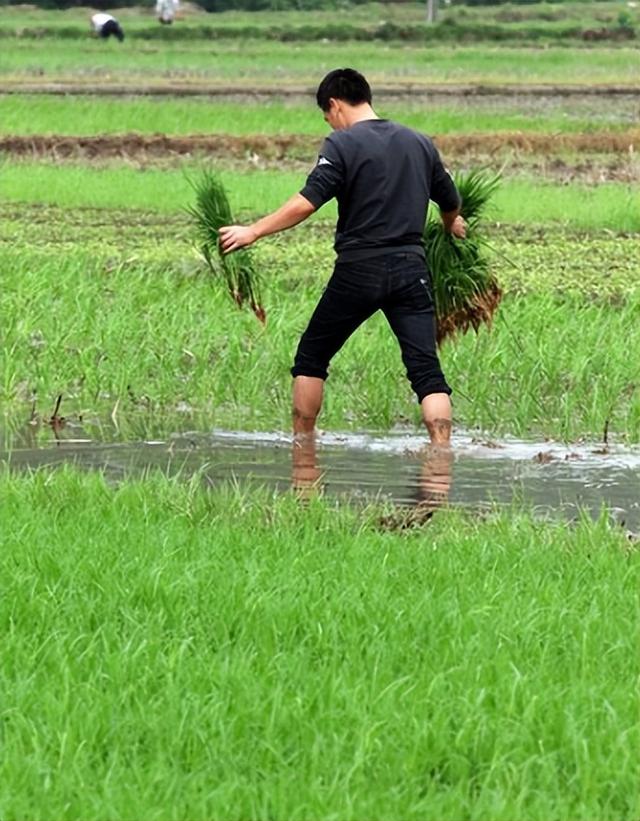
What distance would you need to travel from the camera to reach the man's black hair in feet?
22.6

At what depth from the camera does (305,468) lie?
23.5 feet

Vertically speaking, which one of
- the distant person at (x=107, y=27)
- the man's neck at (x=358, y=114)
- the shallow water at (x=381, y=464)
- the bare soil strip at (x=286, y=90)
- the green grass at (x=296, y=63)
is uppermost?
the distant person at (x=107, y=27)

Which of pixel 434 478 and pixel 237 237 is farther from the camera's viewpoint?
pixel 434 478

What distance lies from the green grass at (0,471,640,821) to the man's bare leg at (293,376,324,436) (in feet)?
5.77

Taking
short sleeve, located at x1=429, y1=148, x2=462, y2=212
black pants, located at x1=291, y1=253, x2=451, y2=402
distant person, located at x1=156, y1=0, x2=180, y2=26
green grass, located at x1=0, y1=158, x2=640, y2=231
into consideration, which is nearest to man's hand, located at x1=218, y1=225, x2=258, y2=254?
black pants, located at x1=291, y1=253, x2=451, y2=402

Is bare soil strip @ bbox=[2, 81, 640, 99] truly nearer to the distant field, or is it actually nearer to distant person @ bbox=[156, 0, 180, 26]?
the distant field

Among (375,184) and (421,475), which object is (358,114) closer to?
(375,184)

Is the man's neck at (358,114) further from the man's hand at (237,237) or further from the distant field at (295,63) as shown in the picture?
the distant field at (295,63)

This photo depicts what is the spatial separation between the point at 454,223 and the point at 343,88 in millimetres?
809

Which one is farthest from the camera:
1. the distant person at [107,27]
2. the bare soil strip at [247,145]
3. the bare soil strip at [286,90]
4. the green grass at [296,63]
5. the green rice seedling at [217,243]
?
the distant person at [107,27]

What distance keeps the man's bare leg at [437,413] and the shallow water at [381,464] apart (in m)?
0.12

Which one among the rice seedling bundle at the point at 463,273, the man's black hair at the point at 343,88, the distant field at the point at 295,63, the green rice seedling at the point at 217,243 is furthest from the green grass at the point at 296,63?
the man's black hair at the point at 343,88

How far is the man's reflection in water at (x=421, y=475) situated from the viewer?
6516 mm

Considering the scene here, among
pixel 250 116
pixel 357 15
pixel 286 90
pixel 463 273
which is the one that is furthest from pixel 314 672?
pixel 357 15
